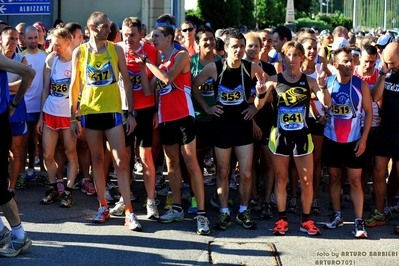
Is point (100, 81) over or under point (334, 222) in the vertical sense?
over

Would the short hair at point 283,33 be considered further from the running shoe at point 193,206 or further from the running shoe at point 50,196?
the running shoe at point 50,196

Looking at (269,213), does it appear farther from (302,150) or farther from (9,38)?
(9,38)

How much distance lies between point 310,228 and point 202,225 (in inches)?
46.6

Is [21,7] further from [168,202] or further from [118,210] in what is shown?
[118,210]

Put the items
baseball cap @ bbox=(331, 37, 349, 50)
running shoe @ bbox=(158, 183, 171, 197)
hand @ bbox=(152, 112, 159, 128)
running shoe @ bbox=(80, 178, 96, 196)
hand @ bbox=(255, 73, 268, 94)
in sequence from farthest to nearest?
1. baseball cap @ bbox=(331, 37, 349, 50)
2. running shoe @ bbox=(158, 183, 171, 197)
3. running shoe @ bbox=(80, 178, 96, 196)
4. hand @ bbox=(152, 112, 159, 128)
5. hand @ bbox=(255, 73, 268, 94)

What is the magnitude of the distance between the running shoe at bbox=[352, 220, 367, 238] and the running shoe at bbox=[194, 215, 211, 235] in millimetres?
1596

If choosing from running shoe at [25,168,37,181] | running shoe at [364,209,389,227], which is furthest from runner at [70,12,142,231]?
running shoe at [25,168,37,181]

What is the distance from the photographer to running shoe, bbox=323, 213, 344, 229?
8.17m

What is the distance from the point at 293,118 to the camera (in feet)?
25.8

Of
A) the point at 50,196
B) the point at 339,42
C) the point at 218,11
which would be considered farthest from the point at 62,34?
the point at 218,11

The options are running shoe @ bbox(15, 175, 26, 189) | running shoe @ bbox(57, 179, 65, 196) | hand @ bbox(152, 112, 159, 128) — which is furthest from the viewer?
running shoe @ bbox(15, 175, 26, 189)

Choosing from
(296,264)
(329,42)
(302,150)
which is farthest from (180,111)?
(329,42)

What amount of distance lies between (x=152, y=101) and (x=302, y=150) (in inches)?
73.0

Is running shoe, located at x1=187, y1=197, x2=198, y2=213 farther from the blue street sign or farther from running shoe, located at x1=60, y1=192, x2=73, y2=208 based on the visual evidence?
the blue street sign
